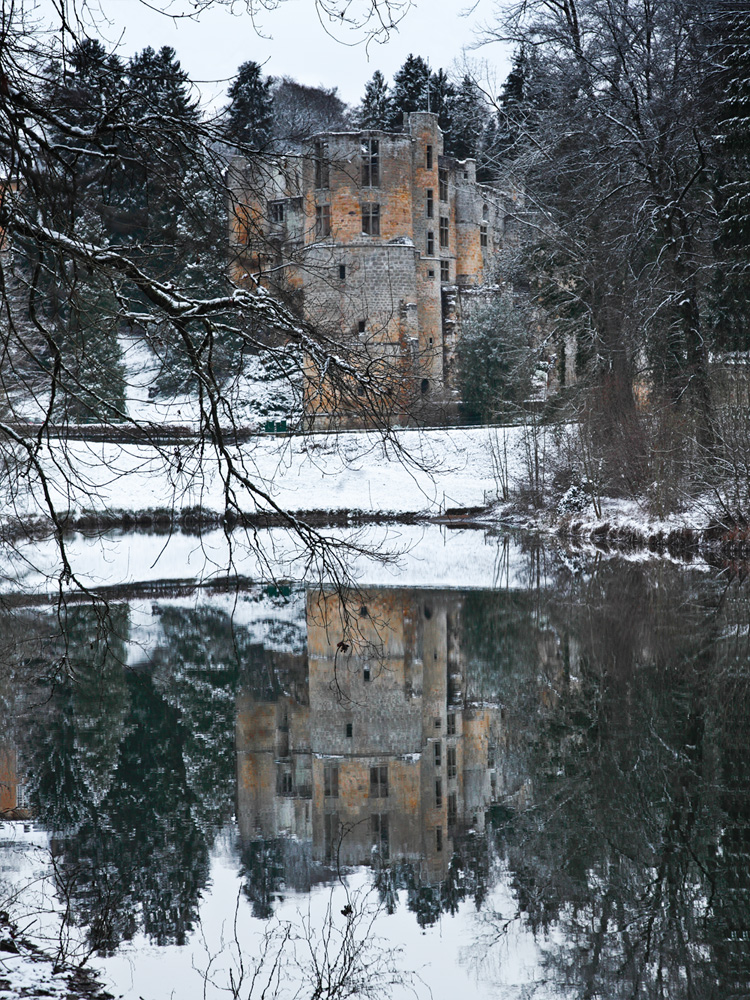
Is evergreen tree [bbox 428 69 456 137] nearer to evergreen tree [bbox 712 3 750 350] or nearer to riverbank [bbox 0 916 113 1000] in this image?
evergreen tree [bbox 712 3 750 350]

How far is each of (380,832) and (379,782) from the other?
939mm

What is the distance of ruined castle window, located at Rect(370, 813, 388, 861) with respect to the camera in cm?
603

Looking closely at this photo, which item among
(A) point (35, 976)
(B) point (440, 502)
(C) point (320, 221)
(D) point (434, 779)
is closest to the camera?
(A) point (35, 976)

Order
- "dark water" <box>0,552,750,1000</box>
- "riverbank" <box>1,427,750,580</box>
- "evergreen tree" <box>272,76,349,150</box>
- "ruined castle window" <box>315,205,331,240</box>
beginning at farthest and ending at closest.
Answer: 1. "evergreen tree" <box>272,76,349,150</box>
2. "riverbank" <box>1,427,750,580</box>
3. "ruined castle window" <box>315,205,331,240</box>
4. "dark water" <box>0,552,750,1000</box>

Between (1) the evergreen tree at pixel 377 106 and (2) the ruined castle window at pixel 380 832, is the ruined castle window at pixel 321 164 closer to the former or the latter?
(2) the ruined castle window at pixel 380 832

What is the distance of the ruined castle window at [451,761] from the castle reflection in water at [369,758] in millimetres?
10

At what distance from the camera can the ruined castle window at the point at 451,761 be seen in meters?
7.54

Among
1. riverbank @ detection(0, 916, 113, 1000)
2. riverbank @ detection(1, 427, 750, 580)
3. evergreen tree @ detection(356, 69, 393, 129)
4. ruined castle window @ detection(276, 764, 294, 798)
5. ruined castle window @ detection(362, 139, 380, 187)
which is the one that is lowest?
ruined castle window @ detection(276, 764, 294, 798)

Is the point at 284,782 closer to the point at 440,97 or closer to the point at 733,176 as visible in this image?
the point at 733,176

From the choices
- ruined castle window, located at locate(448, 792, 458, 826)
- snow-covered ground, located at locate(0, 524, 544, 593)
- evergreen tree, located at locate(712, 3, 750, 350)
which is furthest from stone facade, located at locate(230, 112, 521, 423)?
ruined castle window, located at locate(448, 792, 458, 826)

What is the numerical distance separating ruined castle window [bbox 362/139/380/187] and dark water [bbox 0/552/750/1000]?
34733 mm

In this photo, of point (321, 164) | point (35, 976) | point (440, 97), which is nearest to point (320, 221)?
point (321, 164)

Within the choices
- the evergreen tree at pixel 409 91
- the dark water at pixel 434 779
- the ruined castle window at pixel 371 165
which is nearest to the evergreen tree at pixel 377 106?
the evergreen tree at pixel 409 91

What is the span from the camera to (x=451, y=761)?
7.82 m
